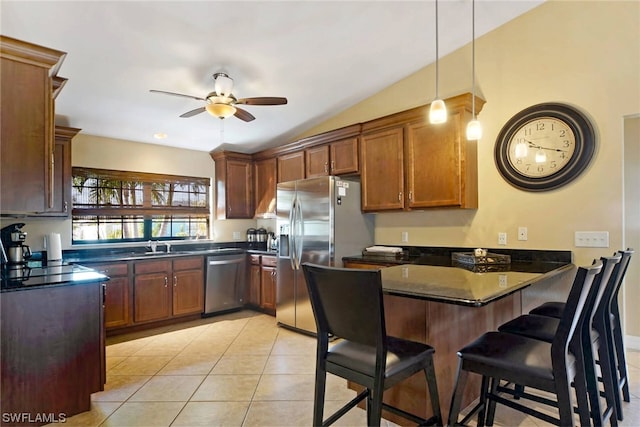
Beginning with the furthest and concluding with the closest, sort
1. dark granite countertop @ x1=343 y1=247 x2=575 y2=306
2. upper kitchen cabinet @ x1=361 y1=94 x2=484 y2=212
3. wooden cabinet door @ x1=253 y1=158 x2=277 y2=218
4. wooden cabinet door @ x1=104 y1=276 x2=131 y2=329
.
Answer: wooden cabinet door @ x1=253 y1=158 x2=277 y2=218
wooden cabinet door @ x1=104 y1=276 x2=131 y2=329
upper kitchen cabinet @ x1=361 y1=94 x2=484 y2=212
dark granite countertop @ x1=343 y1=247 x2=575 y2=306

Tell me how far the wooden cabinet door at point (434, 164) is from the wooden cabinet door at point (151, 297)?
3.00m

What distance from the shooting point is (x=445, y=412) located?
6.76 ft

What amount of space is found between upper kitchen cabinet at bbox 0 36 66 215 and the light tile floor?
142cm

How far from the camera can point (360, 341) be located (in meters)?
1.48

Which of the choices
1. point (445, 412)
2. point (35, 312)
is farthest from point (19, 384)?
point (445, 412)

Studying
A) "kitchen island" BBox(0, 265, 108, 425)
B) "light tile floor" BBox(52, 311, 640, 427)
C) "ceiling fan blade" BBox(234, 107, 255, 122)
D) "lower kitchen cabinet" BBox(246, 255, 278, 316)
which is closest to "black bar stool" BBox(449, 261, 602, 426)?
"light tile floor" BBox(52, 311, 640, 427)

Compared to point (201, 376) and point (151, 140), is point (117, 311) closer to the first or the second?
point (201, 376)

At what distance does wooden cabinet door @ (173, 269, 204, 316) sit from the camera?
4270 mm

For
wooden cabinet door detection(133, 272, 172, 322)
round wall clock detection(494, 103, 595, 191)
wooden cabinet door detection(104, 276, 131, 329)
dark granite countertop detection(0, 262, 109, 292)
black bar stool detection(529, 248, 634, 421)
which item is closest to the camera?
black bar stool detection(529, 248, 634, 421)

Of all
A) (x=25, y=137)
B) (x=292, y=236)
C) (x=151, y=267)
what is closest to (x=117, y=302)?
(x=151, y=267)

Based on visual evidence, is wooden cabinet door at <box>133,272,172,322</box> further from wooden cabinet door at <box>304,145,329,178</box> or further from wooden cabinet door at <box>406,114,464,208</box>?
wooden cabinet door at <box>406,114,464,208</box>

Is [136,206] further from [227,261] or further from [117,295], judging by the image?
[227,261]

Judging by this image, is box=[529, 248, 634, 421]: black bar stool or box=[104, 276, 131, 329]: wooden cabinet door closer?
box=[529, 248, 634, 421]: black bar stool

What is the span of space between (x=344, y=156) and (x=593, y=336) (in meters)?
2.86
